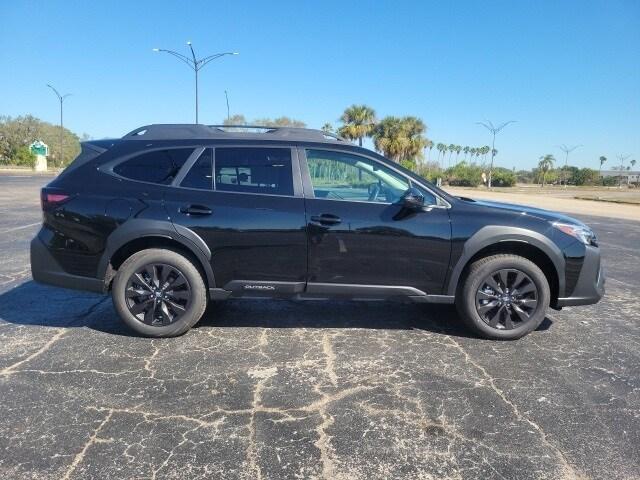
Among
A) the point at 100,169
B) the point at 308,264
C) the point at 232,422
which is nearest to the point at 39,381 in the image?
the point at 232,422

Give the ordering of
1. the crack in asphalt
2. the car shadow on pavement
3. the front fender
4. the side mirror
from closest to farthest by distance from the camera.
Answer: the crack in asphalt < the side mirror < the front fender < the car shadow on pavement

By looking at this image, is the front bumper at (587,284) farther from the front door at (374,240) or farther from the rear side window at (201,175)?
the rear side window at (201,175)

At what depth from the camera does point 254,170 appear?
4.16 metres

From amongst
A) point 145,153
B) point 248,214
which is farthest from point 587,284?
point 145,153

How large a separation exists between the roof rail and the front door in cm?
50

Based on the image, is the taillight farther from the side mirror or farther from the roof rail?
the side mirror

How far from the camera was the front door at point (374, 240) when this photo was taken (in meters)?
4.01

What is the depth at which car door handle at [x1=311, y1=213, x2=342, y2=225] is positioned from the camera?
400 cm

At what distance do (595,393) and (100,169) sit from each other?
4.22m

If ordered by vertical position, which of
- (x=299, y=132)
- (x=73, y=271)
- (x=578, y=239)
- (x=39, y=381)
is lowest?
(x=39, y=381)

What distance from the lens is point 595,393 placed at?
329cm

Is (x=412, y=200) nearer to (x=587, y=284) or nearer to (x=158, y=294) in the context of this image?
(x=587, y=284)

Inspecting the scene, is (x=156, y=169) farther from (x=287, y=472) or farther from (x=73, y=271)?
(x=287, y=472)

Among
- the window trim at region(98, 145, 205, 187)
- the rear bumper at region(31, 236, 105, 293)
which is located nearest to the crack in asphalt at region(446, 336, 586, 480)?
the window trim at region(98, 145, 205, 187)
